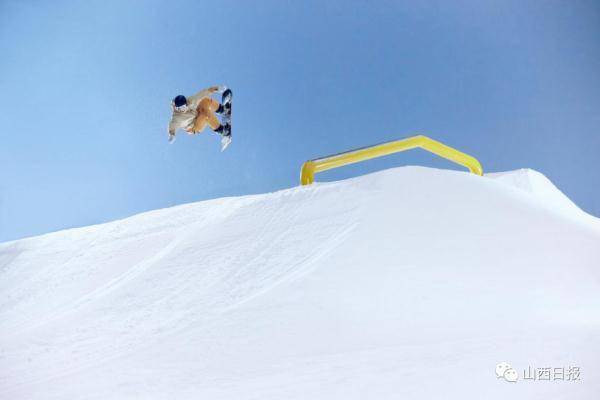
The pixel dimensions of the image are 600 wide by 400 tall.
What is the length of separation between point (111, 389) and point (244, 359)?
1.73ft

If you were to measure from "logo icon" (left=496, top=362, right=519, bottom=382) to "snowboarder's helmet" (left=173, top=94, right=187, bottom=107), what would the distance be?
12.2ft

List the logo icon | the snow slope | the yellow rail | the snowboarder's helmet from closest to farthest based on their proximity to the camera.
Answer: the logo icon → the snow slope → the yellow rail → the snowboarder's helmet

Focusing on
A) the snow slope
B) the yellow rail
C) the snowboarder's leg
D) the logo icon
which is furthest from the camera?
the snowboarder's leg

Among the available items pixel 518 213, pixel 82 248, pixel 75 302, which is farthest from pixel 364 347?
pixel 82 248

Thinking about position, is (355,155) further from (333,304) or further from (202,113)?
(333,304)

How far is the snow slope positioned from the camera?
73.3 inches

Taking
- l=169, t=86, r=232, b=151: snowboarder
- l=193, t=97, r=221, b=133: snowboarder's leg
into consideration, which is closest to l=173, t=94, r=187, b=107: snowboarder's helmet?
l=169, t=86, r=232, b=151: snowboarder

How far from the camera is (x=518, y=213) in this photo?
3535 millimetres

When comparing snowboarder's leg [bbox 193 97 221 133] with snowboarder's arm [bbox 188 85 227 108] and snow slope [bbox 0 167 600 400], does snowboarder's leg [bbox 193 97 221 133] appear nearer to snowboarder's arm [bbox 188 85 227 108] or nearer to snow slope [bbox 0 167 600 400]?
snowboarder's arm [bbox 188 85 227 108]

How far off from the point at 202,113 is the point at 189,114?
15 cm

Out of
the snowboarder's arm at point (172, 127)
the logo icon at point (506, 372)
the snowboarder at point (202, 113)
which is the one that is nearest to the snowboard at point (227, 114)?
the snowboarder at point (202, 113)

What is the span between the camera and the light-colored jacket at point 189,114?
4.79 meters

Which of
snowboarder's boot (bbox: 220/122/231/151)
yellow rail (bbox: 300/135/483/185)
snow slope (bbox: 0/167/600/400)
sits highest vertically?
snowboarder's boot (bbox: 220/122/231/151)

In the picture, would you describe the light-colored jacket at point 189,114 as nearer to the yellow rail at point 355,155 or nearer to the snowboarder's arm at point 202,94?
the snowboarder's arm at point 202,94
